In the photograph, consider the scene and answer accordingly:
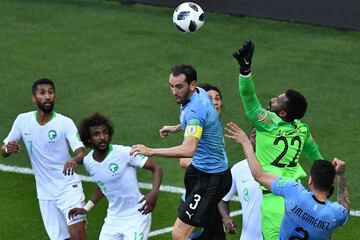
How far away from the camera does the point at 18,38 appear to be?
25344 millimetres

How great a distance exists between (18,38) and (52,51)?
1.21 meters

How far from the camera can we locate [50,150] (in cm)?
1569

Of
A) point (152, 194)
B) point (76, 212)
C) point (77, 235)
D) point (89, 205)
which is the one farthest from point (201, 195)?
point (77, 235)

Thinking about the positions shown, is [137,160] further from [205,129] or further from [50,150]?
[50,150]

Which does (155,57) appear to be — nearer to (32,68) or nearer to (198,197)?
(32,68)

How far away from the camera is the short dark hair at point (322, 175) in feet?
38.7

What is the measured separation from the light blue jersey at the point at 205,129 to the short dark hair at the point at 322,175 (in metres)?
2.32

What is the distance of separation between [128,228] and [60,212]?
1352mm

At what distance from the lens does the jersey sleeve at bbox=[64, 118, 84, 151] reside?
15.6 metres

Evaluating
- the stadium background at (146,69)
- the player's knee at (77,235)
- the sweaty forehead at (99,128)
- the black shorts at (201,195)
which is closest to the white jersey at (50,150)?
the player's knee at (77,235)

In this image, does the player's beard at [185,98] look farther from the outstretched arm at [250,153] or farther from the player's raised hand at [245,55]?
the outstretched arm at [250,153]

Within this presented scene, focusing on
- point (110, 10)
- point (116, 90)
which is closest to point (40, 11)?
point (110, 10)

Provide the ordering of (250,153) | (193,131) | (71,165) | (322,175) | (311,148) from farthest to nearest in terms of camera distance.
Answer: (71,165), (311,148), (193,131), (250,153), (322,175)

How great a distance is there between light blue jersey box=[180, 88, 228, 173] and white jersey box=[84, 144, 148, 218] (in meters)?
0.97
